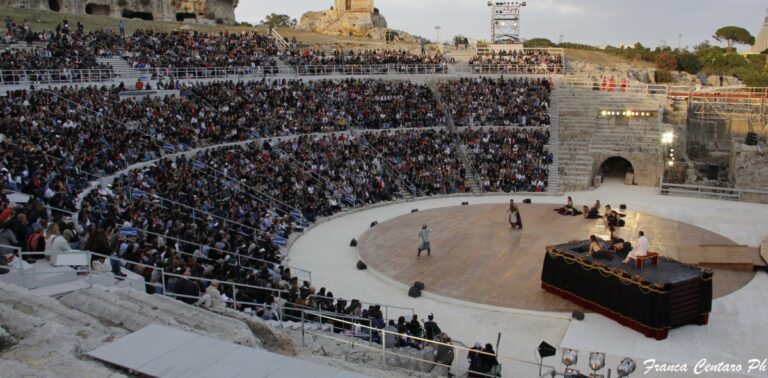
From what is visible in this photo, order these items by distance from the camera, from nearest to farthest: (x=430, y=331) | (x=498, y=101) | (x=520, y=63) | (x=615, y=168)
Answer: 1. (x=430, y=331)
2. (x=615, y=168)
3. (x=498, y=101)
4. (x=520, y=63)

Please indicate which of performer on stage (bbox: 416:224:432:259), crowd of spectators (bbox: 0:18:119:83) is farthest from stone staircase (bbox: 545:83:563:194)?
crowd of spectators (bbox: 0:18:119:83)

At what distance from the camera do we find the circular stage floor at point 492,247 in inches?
766

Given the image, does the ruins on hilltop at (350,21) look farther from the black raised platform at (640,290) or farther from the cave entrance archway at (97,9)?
the black raised platform at (640,290)

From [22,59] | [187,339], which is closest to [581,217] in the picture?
[187,339]

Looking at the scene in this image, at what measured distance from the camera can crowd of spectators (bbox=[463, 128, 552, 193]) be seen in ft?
119

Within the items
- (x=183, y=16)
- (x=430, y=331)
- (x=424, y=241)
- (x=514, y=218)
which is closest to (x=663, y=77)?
(x=514, y=218)

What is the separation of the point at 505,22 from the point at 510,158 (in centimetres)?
2728

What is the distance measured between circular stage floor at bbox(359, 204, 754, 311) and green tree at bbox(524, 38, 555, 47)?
56.4 metres

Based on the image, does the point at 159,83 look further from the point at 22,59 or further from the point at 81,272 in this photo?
the point at 81,272

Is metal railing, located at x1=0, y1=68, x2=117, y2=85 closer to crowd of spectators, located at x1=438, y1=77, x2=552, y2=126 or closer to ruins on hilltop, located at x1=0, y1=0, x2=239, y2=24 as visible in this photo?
crowd of spectators, located at x1=438, y1=77, x2=552, y2=126

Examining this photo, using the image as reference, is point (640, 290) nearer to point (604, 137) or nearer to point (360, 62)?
point (604, 137)

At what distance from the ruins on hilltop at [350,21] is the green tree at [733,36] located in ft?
178

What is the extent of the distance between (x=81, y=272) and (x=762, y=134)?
41052mm

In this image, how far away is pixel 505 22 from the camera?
60.5 meters
